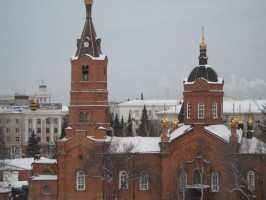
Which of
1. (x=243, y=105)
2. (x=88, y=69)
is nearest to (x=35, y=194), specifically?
(x=88, y=69)

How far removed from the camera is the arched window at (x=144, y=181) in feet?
141

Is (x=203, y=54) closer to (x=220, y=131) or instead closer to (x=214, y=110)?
(x=214, y=110)

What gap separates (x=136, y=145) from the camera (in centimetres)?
4428

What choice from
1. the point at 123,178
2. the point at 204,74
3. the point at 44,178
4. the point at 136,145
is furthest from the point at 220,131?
the point at 44,178

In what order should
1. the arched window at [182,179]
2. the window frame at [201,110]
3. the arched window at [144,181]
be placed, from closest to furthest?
1. the arched window at [182,179]
2. the arched window at [144,181]
3. the window frame at [201,110]

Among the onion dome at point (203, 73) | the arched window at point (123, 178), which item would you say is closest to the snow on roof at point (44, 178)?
the arched window at point (123, 178)

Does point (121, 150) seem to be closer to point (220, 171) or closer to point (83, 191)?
point (83, 191)

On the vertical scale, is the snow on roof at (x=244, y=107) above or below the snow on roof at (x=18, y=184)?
above

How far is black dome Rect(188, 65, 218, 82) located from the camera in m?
44.5

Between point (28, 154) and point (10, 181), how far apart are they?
87.2 feet

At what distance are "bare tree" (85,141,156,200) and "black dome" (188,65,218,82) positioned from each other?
7.43 metres

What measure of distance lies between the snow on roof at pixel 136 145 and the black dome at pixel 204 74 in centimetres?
581

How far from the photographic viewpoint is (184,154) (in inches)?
1681

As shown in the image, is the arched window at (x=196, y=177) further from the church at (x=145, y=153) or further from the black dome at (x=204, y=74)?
the black dome at (x=204, y=74)
